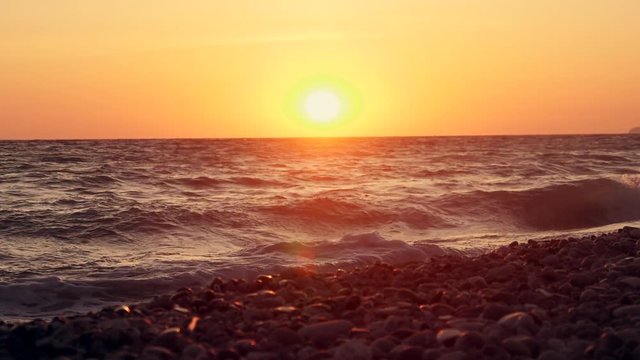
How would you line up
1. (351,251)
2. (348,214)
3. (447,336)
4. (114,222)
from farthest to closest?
(348,214)
(114,222)
(351,251)
(447,336)

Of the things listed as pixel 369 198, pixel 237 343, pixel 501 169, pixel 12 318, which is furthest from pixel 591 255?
pixel 501 169

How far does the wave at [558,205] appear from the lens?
1720 cm

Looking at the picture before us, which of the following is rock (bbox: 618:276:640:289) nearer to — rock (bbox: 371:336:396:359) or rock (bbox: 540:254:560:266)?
rock (bbox: 540:254:560:266)

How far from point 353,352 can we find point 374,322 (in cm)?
76

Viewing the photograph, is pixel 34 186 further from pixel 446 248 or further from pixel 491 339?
pixel 491 339

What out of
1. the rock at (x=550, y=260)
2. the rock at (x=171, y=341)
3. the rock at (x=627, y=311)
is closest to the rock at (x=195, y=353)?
the rock at (x=171, y=341)

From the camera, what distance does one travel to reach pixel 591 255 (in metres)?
8.19

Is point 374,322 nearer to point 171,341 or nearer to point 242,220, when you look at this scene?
point 171,341

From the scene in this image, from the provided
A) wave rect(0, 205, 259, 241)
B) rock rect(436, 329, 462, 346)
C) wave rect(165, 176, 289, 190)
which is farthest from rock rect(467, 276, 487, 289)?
wave rect(165, 176, 289, 190)

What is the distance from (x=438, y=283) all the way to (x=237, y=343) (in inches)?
102

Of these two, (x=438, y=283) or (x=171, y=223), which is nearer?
(x=438, y=283)

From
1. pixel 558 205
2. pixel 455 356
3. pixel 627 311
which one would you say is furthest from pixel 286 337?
pixel 558 205

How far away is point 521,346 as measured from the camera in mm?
4375

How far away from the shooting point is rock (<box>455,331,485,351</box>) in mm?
4383
